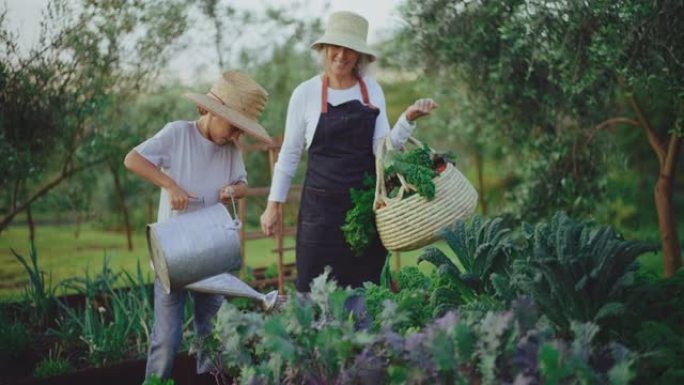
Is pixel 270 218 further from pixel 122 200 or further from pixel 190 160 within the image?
pixel 122 200

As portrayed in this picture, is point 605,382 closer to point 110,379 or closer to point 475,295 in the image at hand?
point 475,295

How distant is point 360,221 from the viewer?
155 inches

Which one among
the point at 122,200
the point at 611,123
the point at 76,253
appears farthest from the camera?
the point at 76,253

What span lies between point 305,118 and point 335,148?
235 mm

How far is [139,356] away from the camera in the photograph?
14.1ft

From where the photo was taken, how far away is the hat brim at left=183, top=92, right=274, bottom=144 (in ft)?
10.7

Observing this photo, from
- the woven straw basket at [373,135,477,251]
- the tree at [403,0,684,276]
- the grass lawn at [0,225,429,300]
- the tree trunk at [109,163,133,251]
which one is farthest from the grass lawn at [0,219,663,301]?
the woven straw basket at [373,135,477,251]

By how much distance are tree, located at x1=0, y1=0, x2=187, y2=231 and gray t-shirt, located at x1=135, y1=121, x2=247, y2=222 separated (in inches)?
77.3

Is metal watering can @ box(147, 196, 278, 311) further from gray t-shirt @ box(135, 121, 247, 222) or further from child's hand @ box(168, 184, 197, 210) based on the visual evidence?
gray t-shirt @ box(135, 121, 247, 222)

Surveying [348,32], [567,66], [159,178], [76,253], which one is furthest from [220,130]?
[76,253]

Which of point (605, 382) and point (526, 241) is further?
point (526, 241)

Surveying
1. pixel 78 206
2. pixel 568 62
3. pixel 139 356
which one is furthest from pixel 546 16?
pixel 78 206

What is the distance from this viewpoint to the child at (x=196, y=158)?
3.28 metres

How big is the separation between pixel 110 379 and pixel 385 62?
4232 millimetres
